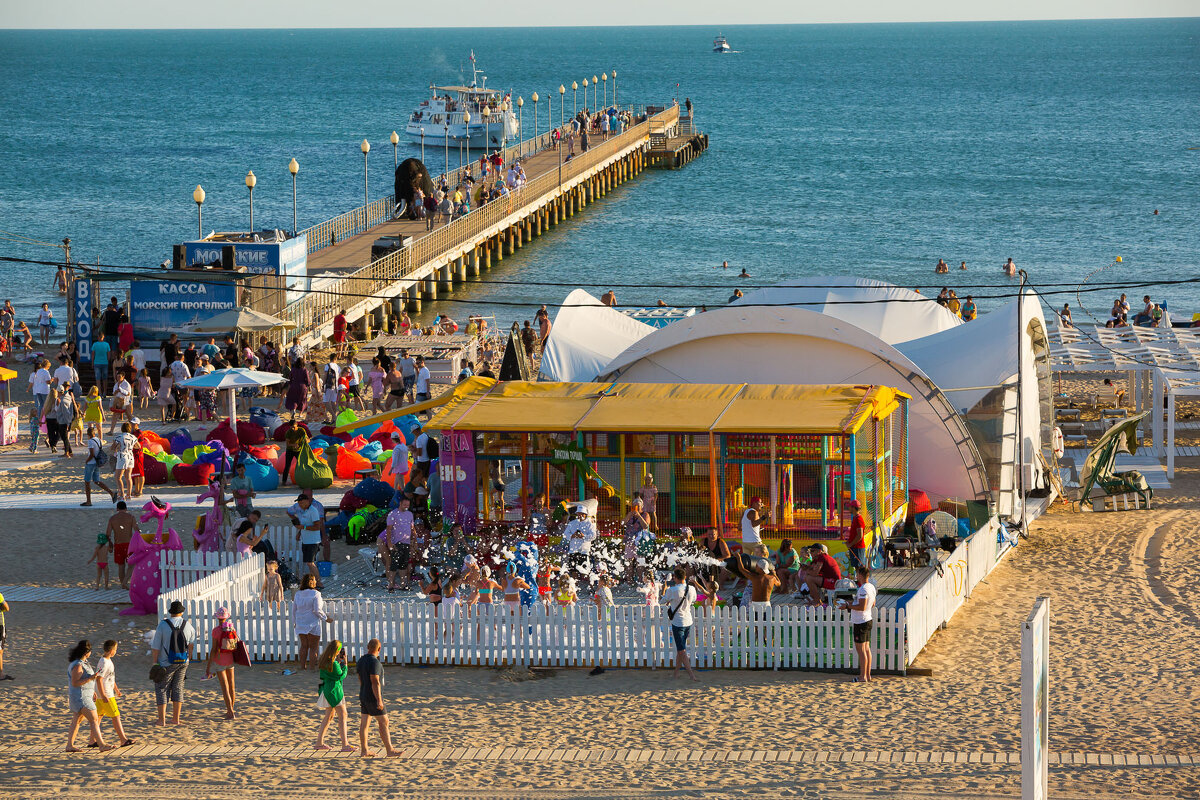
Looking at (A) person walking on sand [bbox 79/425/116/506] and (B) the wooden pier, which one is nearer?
(A) person walking on sand [bbox 79/425/116/506]

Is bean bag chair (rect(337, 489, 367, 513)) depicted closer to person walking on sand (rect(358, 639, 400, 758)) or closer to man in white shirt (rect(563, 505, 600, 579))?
man in white shirt (rect(563, 505, 600, 579))

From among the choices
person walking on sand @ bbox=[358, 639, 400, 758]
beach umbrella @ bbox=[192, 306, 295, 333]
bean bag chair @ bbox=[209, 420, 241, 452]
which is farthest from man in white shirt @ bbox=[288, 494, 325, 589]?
beach umbrella @ bbox=[192, 306, 295, 333]

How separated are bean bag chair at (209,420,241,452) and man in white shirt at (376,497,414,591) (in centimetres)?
604

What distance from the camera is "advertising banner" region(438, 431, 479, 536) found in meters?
17.0

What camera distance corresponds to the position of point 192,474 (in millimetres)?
20938

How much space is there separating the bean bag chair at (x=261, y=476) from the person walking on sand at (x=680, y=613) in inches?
340

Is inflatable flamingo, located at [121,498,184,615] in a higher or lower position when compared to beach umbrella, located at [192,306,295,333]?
lower

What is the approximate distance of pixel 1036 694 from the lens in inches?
380

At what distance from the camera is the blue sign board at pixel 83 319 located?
26531 millimetres

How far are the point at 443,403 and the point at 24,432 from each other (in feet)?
30.9

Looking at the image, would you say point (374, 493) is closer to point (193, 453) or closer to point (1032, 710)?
point (193, 453)

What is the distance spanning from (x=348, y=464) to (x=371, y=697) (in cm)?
983

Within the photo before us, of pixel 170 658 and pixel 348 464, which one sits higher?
pixel 348 464

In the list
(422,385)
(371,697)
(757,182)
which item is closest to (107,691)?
(371,697)
